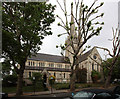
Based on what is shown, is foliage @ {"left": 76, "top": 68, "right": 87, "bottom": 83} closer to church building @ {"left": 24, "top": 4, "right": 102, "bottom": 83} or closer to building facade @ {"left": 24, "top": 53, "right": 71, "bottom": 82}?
church building @ {"left": 24, "top": 4, "right": 102, "bottom": 83}

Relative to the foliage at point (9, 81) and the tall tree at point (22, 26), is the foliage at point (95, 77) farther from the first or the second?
the tall tree at point (22, 26)

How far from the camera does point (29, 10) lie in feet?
57.7

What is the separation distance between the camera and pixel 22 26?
15977mm

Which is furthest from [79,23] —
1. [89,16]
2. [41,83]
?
[41,83]

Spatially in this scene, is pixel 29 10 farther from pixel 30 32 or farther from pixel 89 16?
pixel 89 16

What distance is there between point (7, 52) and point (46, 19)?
25.1 ft

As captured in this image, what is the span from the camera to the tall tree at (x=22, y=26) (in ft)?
52.3

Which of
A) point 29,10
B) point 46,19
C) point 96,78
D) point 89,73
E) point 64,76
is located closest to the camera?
point 29,10

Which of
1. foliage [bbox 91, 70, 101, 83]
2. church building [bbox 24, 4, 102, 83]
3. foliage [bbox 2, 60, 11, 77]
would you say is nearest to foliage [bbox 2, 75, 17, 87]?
foliage [bbox 2, 60, 11, 77]

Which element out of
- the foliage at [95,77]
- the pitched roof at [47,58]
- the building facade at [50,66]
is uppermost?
the pitched roof at [47,58]

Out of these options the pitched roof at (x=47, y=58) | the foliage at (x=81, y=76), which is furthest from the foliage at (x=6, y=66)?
the foliage at (x=81, y=76)

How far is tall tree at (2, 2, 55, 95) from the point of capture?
15938 millimetres

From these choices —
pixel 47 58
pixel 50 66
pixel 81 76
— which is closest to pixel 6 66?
pixel 81 76

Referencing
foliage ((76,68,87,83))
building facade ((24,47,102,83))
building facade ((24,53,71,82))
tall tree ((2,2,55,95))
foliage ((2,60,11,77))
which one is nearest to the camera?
tall tree ((2,2,55,95))
